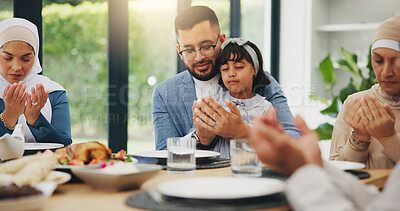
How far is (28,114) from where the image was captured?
240cm

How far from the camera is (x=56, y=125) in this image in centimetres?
260

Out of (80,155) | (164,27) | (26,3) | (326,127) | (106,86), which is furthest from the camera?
(326,127)

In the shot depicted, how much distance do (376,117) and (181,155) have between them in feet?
2.51

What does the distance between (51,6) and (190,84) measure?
4.43 feet

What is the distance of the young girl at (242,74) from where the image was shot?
7.72 ft

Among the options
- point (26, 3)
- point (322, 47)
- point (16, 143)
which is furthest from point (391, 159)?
point (322, 47)

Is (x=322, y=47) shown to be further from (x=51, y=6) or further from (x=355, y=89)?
(x=51, y=6)

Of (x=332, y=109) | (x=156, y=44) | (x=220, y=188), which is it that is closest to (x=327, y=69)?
(x=332, y=109)

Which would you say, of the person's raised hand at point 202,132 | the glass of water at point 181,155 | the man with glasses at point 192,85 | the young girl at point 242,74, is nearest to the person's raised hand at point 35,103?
the man with glasses at point 192,85

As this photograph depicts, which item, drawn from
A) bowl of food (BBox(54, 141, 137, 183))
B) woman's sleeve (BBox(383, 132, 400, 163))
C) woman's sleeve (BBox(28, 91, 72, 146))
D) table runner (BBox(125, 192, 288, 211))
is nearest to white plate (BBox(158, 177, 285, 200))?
table runner (BBox(125, 192, 288, 211))

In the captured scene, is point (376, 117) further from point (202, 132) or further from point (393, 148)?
point (202, 132)

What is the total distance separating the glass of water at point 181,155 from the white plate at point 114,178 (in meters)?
0.26

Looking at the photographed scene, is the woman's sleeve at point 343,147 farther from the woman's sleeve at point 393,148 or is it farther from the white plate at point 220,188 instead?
the white plate at point 220,188

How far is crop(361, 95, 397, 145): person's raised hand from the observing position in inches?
68.3
